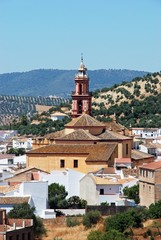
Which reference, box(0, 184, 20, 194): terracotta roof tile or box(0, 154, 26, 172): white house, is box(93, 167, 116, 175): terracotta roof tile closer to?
box(0, 184, 20, 194): terracotta roof tile

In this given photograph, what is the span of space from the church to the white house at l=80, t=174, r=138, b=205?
14.7ft

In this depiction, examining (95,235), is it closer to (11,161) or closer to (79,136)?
(79,136)

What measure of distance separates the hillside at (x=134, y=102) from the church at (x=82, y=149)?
54266mm

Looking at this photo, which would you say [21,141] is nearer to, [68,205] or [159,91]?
[159,91]

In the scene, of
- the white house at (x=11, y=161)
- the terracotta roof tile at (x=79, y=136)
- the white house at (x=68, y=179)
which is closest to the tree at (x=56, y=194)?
the white house at (x=68, y=179)

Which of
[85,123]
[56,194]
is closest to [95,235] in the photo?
[56,194]

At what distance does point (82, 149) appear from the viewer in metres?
64.8

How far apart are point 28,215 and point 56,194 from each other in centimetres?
636

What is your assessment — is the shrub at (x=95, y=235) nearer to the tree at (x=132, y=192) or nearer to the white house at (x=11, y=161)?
the tree at (x=132, y=192)

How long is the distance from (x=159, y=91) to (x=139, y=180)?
86.9 m

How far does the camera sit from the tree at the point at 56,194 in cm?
5731

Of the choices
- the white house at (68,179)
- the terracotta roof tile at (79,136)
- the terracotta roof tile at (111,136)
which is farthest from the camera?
the terracotta roof tile at (111,136)

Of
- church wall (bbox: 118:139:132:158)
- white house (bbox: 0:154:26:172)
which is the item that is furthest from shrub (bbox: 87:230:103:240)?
white house (bbox: 0:154:26:172)

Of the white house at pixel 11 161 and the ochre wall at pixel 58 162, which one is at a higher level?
the white house at pixel 11 161
